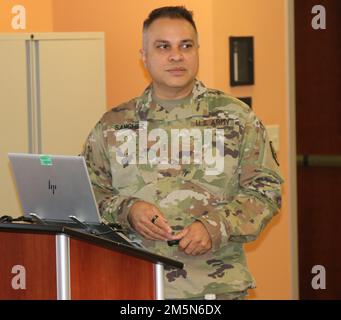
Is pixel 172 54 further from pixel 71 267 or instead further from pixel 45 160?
pixel 71 267

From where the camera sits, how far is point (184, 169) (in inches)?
123

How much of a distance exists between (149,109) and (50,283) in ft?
2.90

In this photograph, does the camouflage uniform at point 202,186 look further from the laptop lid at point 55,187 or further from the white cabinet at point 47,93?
the white cabinet at point 47,93

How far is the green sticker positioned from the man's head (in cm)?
60

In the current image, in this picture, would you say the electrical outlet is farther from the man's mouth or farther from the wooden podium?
the wooden podium

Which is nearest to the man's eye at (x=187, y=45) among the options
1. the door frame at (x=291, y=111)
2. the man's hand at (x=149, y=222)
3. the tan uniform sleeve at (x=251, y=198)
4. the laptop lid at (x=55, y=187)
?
the tan uniform sleeve at (x=251, y=198)

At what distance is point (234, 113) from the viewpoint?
124 inches

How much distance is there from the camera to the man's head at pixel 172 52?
3139 millimetres

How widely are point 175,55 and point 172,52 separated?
0.02 metres

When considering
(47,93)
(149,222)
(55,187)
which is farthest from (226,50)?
(55,187)

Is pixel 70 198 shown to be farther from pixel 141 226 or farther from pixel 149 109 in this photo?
pixel 149 109

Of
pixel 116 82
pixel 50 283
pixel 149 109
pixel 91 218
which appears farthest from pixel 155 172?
pixel 116 82

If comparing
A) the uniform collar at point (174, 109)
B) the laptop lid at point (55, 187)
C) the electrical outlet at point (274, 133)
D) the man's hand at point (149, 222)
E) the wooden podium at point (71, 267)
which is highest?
the electrical outlet at point (274, 133)

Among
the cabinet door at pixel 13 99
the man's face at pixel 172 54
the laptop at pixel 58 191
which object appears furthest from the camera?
the cabinet door at pixel 13 99
